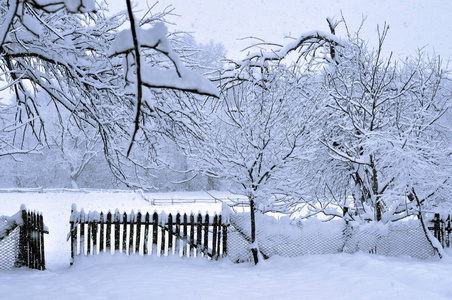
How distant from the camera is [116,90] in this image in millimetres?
5992

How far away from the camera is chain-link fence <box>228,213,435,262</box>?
311 inches

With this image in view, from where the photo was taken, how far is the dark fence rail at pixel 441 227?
833 cm

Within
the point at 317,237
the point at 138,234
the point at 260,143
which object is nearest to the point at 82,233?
the point at 138,234

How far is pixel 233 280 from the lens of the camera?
587 cm

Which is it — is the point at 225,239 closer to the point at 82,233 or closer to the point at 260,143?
the point at 260,143

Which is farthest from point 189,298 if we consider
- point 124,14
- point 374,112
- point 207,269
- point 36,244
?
point 374,112

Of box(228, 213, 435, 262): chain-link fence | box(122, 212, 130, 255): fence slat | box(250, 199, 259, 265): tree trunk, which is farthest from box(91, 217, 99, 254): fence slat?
box(250, 199, 259, 265): tree trunk

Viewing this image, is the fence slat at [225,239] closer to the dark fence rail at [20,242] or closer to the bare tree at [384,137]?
the bare tree at [384,137]

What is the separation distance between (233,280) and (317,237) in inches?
112

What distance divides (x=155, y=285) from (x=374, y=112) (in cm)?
582

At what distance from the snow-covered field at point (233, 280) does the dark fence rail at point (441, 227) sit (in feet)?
2.65

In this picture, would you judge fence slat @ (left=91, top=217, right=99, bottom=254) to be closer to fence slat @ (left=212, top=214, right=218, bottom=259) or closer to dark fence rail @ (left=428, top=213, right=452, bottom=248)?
fence slat @ (left=212, top=214, right=218, bottom=259)

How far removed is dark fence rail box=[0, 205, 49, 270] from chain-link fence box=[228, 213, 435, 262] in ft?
12.9

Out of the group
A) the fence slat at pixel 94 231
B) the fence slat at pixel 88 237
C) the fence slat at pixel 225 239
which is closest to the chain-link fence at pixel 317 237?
the fence slat at pixel 225 239
